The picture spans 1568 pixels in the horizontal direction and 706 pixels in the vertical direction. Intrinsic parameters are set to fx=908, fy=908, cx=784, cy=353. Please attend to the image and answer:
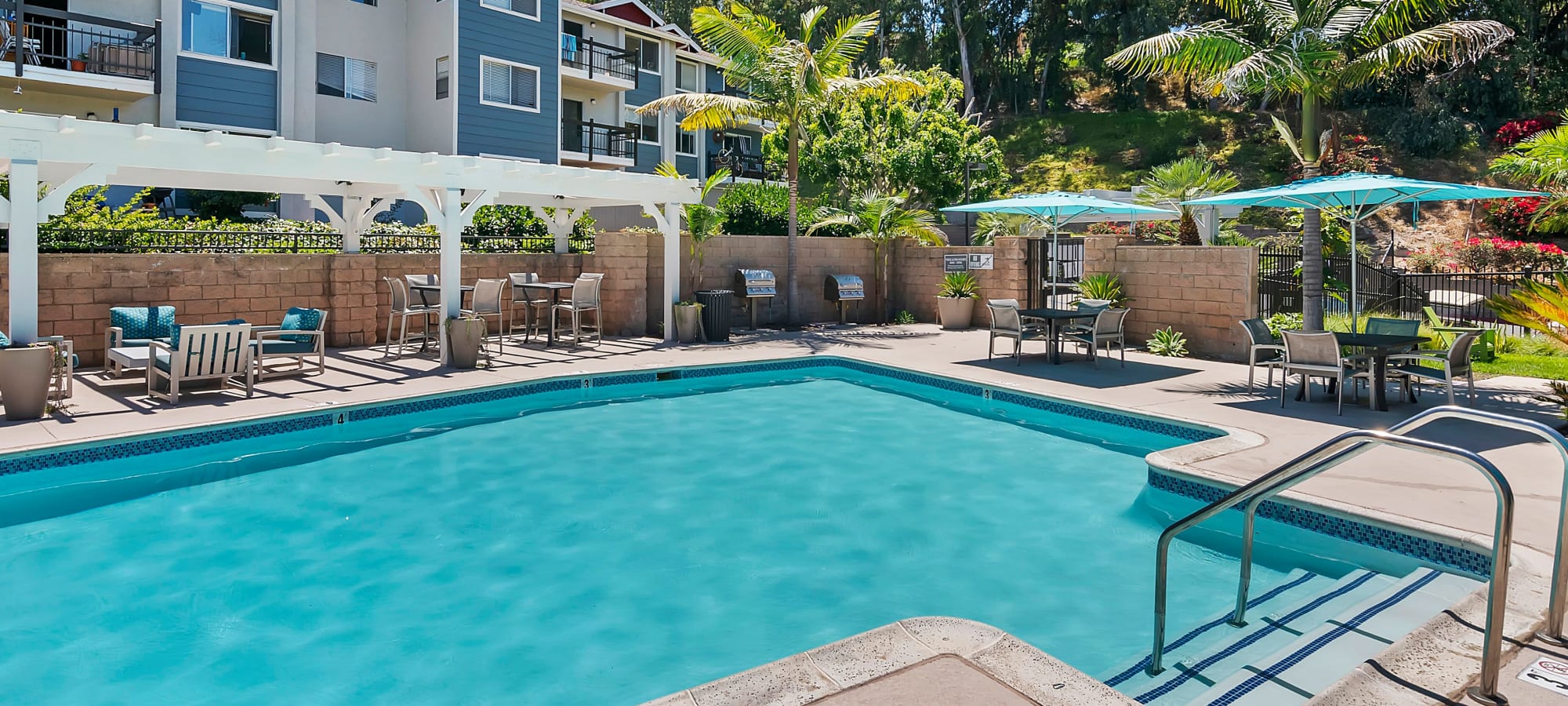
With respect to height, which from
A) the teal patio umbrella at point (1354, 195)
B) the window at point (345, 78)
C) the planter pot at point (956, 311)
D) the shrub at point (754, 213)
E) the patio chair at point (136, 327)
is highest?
the window at point (345, 78)

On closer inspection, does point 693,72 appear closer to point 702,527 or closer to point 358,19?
point 358,19

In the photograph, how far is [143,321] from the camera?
10.5 metres

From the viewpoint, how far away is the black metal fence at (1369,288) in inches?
589

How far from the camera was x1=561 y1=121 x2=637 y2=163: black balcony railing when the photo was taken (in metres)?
25.4

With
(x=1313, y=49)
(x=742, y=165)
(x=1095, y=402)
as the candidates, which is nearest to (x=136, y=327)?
(x=1095, y=402)

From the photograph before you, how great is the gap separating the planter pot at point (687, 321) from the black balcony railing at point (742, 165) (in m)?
15.7

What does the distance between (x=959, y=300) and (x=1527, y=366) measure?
27.6 ft

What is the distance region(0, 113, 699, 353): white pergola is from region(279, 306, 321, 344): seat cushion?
4.77ft

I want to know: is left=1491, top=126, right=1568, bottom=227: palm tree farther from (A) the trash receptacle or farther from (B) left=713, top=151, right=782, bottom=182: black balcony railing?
(B) left=713, top=151, right=782, bottom=182: black balcony railing

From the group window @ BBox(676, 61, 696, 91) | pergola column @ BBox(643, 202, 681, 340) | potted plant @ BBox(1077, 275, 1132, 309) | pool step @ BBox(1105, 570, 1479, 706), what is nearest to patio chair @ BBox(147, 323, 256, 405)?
pergola column @ BBox(643, 202, 681, 340)

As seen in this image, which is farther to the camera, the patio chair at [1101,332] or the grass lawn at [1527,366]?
the patio chair at [1101,332]

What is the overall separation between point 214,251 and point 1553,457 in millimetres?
15330

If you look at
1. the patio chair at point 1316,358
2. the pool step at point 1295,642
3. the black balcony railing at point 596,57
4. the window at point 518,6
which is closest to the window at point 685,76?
the black balcony railing at point 596,57

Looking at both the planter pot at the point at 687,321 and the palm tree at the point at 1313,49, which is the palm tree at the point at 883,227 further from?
the palm tree at the point at 1313,49
